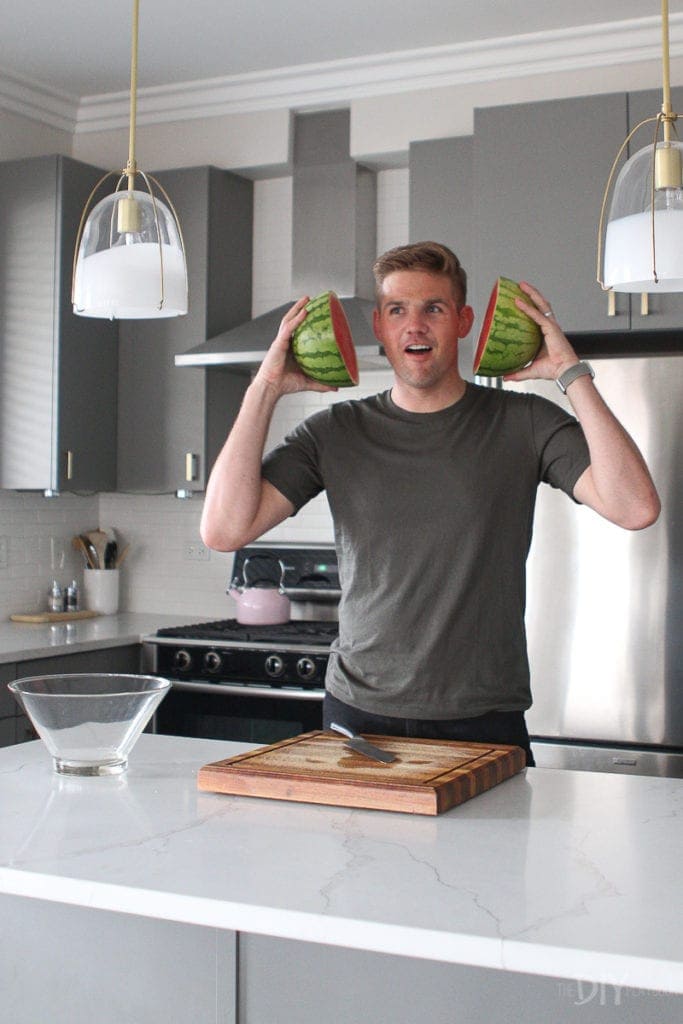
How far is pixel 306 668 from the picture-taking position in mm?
3975

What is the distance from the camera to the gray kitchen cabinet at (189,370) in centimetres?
452

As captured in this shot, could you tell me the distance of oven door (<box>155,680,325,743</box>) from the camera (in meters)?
3.99

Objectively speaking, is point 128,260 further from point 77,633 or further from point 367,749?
point 77,633

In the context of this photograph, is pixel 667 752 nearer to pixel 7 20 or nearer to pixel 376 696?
pixel 376 696

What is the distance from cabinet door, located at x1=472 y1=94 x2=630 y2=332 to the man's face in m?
1.44

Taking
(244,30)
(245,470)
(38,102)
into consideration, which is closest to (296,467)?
(245,470)

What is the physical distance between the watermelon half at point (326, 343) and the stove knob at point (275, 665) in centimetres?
198

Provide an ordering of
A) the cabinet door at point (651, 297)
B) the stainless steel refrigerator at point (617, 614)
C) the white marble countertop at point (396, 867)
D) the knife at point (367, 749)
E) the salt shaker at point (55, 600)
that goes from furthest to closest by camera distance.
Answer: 1. the salt shaker at point (55, 600)
2. the cabinet door at point (651, 297)
3. the stainless steel refrigerator at point (617, 614)
4. the knife at point (367, 749)
5. the white marble countertop at point (396, 867)

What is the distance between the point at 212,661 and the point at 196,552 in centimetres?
80

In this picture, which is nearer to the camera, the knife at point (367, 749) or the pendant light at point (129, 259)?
the knife at point (367, 749)

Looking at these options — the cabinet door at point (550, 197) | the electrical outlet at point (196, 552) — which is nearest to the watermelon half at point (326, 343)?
the cabinet door at point (550, 197)

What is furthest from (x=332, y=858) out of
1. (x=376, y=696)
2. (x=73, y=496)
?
(x=73, y=496)

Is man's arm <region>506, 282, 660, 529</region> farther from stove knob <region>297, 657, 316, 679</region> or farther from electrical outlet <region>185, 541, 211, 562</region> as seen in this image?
electrical outlet <region>185, 541, 211, 562</region>

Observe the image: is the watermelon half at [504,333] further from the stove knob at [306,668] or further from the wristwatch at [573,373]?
the stove knob at [306,668]
